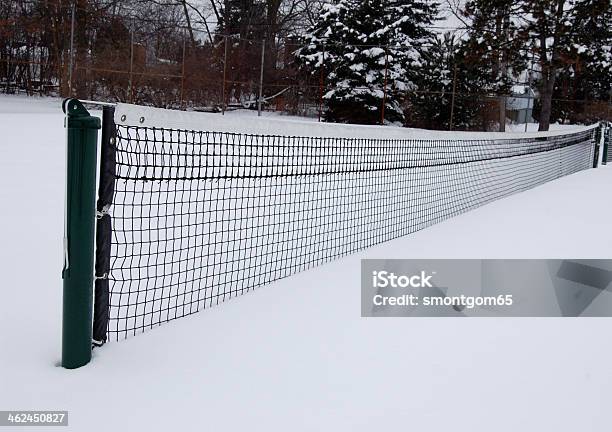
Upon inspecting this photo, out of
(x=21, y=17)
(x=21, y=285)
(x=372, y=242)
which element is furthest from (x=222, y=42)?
(x=21, y=285)

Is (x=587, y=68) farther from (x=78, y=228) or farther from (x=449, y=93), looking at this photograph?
(x=78, y=228)

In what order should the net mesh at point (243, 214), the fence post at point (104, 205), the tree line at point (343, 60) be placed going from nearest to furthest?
the fence post at point (104, 205) → the net mesh at point (243, 214) → the tree line at point (343, 60)

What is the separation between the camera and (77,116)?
2.16 m

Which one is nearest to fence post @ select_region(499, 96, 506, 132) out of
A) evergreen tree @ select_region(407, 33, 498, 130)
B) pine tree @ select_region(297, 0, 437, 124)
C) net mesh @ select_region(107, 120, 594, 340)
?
evergreen tree @ select_region(407, 33, 498, 130)

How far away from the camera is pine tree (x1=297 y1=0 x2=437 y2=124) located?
21594 mm

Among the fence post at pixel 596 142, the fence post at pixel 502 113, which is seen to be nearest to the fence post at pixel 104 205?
the fence post at pixel 596 142

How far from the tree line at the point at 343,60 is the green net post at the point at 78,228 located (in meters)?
16.0

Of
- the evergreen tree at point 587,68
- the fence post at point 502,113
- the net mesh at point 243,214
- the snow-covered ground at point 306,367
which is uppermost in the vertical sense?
the evergreen tree at point 587,68

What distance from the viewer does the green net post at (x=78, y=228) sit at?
2.16 m

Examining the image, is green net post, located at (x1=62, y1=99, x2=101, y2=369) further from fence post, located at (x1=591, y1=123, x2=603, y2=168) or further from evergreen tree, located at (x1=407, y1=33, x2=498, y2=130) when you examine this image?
evergreen tree, located at (x1=407, y1=33, x2=498, y2=130)

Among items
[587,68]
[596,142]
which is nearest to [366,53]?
[587,68]

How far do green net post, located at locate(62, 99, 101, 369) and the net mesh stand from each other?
0.21m

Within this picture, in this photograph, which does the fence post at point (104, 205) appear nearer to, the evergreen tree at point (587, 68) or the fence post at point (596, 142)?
the fence post at point (596, 142)

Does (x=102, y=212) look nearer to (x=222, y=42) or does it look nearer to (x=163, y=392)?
(x=163, y=392)
